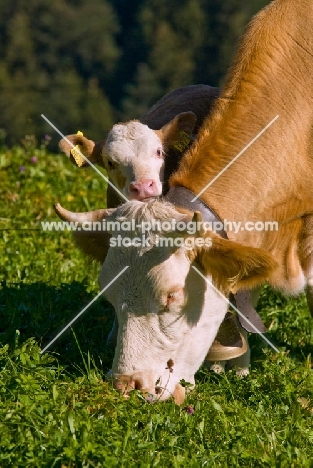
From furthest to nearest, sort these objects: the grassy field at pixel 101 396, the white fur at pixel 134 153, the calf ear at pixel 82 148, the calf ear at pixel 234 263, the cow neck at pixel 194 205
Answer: the calf ear at pixel 82 148 → the white fur at pixel 134 153 → the cow neck at pixel 194 205 → the calf ear at pixel 234 263 → the grassy field at pixel 101 396

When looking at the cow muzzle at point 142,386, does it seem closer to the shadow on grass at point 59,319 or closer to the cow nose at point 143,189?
the shadow on grass at point 59,319

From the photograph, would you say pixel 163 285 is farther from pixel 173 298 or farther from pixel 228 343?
pixel 228 343

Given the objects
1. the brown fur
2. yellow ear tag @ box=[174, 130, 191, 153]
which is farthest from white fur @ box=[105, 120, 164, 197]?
the brown fur

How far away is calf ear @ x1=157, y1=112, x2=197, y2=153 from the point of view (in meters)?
7.53

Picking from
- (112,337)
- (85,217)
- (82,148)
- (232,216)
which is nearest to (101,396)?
(85,217)

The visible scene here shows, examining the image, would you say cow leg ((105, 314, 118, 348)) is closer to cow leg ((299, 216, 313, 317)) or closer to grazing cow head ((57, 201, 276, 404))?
grazing cow head ((57, 201, 276, 404))

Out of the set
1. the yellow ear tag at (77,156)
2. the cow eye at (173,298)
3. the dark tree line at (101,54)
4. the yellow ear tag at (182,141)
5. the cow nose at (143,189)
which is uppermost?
the yellow ear tag at (182,141)

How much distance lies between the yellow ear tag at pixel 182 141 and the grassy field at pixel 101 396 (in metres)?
1.47

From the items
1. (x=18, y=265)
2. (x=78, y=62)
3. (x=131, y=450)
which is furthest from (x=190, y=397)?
(x=78, y=62)

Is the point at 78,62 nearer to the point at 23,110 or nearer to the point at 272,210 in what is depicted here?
the point at 23,110

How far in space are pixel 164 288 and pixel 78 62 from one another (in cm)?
4373

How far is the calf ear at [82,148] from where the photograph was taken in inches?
326

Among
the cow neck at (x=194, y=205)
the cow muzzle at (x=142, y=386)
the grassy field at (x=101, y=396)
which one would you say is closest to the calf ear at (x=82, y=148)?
the grassy field at (x=101, y=396)

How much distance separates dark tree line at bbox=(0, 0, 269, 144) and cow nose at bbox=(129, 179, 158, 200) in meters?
25.1
